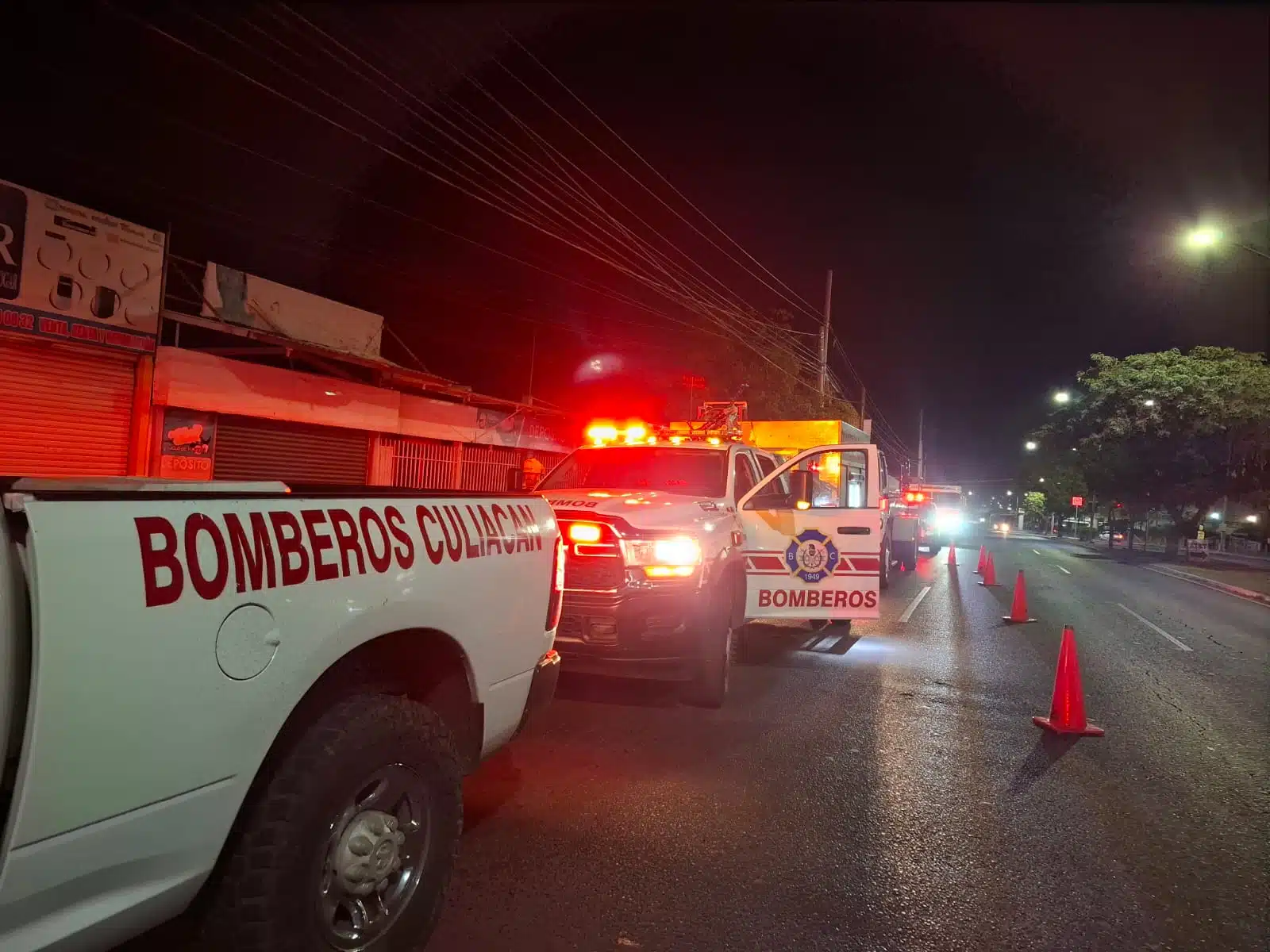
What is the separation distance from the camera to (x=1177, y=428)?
1316 inches

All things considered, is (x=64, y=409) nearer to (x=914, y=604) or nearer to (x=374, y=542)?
(x=374, y=542)

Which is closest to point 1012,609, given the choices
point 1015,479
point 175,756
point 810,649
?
point 810,649

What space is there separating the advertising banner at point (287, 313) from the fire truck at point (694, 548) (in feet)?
20.6

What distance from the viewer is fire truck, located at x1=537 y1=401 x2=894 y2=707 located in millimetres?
5914

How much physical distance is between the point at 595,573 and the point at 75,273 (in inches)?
308

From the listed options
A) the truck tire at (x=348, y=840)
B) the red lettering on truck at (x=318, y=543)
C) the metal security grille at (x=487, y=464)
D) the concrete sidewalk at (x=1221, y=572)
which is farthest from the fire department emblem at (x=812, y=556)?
the concrete sidewalk at (x=1221, y=572)

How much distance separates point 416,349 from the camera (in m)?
18.4

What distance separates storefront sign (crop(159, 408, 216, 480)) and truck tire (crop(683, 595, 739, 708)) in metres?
8.11

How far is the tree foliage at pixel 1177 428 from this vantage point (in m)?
31.5

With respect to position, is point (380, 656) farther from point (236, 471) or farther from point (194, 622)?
point (236, 471)

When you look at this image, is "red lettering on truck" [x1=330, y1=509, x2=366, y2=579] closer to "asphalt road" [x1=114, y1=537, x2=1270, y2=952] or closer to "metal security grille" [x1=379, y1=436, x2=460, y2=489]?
"asphalt road" [x1=114, y1=537, x2=1270, y2=952]

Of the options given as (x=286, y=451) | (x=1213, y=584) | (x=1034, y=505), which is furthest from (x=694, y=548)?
(x=1034, y=505)

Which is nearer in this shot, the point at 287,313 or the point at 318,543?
the point at 318,543

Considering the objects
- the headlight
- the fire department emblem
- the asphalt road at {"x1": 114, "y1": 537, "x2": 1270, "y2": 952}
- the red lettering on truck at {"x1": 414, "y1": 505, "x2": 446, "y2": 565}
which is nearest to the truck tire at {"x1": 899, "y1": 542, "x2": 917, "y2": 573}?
the asphalt road at {"x1": 114, "y1": 537, "x2": 1270, "y2": 952}
